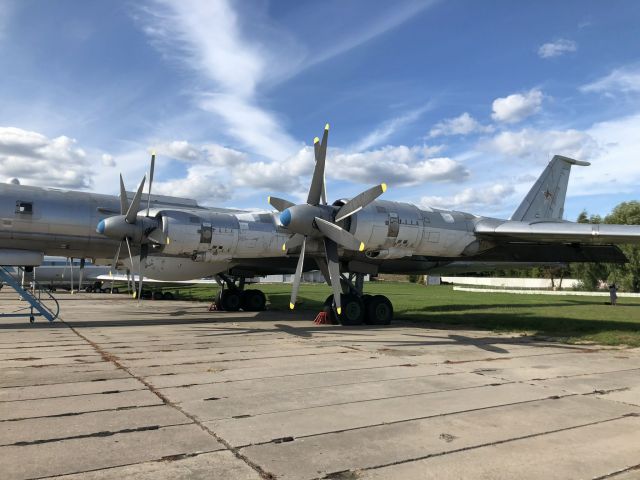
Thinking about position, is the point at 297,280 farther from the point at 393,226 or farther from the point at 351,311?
the point at 351,311

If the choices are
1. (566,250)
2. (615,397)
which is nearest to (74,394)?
(615,397)

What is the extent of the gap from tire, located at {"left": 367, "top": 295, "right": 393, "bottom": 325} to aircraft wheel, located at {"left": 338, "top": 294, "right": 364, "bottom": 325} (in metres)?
0.26

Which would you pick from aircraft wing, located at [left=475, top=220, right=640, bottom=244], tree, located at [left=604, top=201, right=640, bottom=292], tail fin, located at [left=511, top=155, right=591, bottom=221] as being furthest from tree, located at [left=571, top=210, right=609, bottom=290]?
aircraft wing, located at [left=475, top=220, right=640, bottom=244]

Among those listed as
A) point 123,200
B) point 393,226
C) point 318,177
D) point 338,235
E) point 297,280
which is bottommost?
point 297,280

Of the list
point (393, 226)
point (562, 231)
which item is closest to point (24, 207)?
point (393, 226)

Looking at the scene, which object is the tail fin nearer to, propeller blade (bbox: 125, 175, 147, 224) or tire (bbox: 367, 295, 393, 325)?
tire (bbox: 367, 295, 393, 325)

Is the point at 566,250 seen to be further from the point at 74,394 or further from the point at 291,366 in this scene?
the point at 74,394

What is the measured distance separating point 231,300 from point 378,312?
28.5 feet

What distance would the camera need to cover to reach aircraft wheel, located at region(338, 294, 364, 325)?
16.1 metres

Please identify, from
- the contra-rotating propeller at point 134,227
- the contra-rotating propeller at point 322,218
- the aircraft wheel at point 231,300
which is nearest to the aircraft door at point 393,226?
the contra-rotating propeller at point 322,218

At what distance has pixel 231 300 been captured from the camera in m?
22.7

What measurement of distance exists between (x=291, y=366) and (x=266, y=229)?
826 cm

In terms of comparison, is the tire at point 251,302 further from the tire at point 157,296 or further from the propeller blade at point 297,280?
the tire at point 157,296

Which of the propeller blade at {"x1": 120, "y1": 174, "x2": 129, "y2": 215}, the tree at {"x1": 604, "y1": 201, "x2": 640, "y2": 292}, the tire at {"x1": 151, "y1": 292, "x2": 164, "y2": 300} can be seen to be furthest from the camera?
the tree at {"x1": 604, "y1": 201, "x2": 640, "y2": 292}
